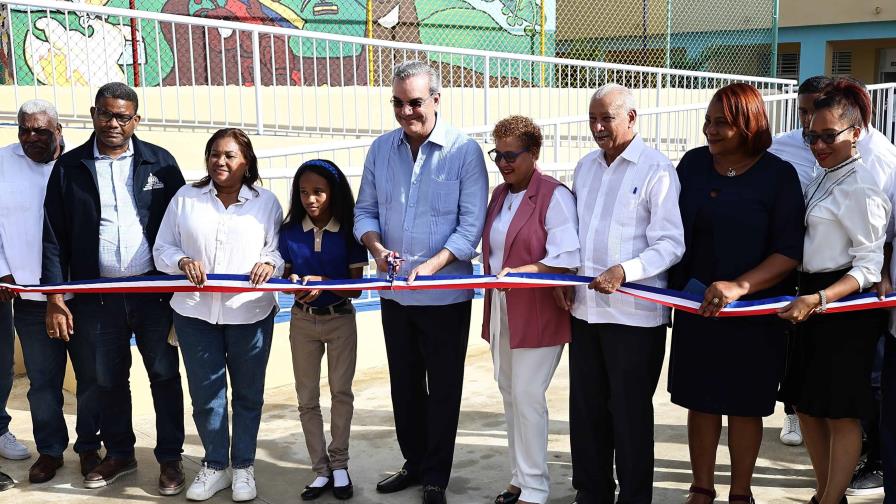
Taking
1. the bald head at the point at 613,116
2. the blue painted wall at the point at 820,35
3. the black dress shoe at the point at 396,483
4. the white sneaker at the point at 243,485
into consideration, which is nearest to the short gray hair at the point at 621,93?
the bald head at the point at 613,116

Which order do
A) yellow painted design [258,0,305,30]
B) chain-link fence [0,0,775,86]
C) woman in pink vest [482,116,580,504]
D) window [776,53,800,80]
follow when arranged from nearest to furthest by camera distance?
woman in pink vest [482,116,580,504], chain-link fence [0,0,775,86], yellow painted design [258,0,305,30], window [776,53,800,80]

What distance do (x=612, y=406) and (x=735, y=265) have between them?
30.5 inches

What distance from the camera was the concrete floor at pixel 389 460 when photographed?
4516mm

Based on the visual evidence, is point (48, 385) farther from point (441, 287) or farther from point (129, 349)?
point (441, 287)

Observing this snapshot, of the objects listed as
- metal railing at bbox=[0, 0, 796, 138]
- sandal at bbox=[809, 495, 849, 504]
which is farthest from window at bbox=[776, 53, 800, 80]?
sandal at bbox=[809, 495, 849, 504]

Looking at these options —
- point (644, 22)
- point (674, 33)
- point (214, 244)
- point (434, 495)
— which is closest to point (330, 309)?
point (214, 244)

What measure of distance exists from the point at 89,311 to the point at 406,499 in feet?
5.76

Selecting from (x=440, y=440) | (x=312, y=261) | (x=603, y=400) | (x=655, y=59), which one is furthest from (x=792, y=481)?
(x=655, y=59)

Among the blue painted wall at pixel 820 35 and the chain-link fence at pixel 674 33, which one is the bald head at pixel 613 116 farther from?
the blue painted wall at pixel 820 35

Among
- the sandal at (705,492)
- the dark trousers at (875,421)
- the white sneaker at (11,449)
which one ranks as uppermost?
the dark trousers at (875,421)

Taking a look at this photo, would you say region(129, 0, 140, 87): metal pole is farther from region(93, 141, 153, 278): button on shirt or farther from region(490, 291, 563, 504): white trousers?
region(490, 291, 563, 504): white trousers

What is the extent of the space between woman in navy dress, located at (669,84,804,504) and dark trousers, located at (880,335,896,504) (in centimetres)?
39

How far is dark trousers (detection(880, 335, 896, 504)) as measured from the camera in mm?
3678

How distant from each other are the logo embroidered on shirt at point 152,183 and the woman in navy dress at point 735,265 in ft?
7.89
